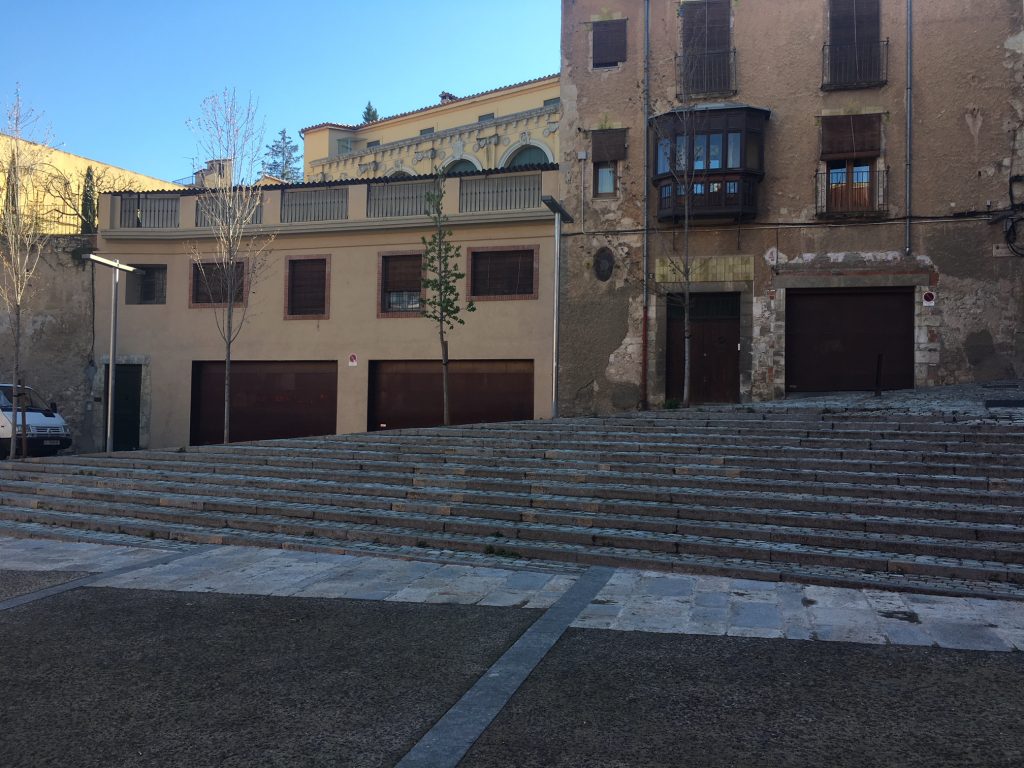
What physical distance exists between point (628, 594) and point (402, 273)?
1532 cm

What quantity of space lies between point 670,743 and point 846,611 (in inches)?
120

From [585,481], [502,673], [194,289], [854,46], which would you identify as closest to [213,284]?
[194,289]

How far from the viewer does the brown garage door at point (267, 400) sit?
22.0 m

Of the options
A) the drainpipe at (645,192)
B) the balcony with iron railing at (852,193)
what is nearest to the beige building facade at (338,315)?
the drainpipe at (645,192)

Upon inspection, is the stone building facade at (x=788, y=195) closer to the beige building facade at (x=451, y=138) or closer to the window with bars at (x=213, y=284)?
the beige building facade at (x=451, y=138)

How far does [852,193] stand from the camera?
18.7 meters

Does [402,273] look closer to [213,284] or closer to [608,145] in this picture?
[213,284]

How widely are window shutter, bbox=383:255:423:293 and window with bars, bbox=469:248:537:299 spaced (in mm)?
1429

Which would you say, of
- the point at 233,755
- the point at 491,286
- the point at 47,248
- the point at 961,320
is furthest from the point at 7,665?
the point at 47,248

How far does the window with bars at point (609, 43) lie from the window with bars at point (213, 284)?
33.7 feet

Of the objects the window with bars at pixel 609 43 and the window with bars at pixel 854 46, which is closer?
the window with bars at pixel 854 46

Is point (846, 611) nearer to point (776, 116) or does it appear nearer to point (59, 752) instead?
point (59, 752)

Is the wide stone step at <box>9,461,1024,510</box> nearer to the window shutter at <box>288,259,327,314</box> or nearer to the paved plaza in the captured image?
the paved plaza

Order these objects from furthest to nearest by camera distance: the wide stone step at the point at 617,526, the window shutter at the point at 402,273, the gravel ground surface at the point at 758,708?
the window shutter at the point at 402,273 → the wide stone step at the point at 617,526 → the gravel ground surface at the point at 758,708
